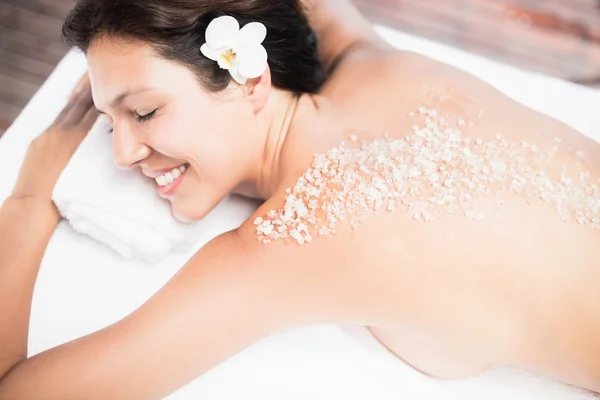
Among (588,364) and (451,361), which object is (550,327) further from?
(451,361)

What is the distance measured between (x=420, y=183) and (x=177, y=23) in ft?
1.69

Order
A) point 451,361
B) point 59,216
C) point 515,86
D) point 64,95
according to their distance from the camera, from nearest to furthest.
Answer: point 451,361 < point 59,216 < point 64,95 < point 515,86

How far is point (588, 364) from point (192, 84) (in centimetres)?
88

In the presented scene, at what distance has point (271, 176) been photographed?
3.91 feet

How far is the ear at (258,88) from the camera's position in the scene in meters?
1.08

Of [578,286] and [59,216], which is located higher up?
[578,286]

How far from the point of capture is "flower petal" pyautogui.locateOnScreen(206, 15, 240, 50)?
984mm

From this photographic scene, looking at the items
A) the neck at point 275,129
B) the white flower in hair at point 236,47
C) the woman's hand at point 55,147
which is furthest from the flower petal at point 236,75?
the woman's hand at point 55,147

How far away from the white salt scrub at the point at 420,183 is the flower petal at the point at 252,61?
0.20 meters

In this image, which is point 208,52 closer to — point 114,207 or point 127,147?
point 127,147

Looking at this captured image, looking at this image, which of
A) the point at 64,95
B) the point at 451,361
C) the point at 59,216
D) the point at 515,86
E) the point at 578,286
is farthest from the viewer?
the point at 515,86

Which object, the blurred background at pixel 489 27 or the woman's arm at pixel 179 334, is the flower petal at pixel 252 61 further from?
the blurred background at pixel 489 27

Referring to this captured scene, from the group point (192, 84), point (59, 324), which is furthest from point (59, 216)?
point (192, 84)

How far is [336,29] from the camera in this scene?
1367 mm
